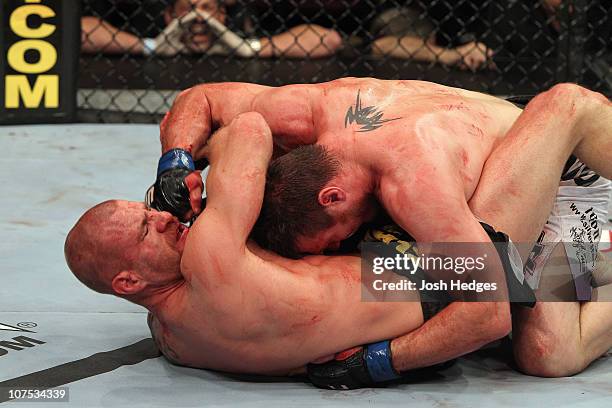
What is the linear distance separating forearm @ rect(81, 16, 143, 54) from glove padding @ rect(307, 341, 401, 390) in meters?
2.75

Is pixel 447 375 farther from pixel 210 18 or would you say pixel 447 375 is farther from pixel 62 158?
pixel 210 18

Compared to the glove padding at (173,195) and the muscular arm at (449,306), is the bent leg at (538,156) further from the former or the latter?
the glove padding at (173,195)

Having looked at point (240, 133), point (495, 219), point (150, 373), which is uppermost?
point (240, 133)

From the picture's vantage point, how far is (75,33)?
153 inches

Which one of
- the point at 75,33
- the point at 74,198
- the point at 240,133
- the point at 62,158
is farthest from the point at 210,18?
the point at 240,133

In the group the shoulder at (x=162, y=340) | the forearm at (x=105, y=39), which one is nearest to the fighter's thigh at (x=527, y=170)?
the shoulder at (x=162, y=340)

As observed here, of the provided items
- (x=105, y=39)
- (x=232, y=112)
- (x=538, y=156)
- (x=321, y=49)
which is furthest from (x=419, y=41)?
(x=538, y=156)

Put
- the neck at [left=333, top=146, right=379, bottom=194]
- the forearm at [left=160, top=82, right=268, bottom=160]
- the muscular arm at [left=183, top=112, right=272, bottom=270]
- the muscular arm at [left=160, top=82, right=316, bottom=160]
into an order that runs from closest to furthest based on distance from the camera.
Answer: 1. the muscular arm at [left=183, top=112, right=272, bottom=270]
2. the neck at [left=333, top=146, right=379, bottom=194]
3. the muscular arm at [left=160, top=82, right=316, bottom=160]
4. the forearm at [left=160, top=82, right=268, bottom=160]

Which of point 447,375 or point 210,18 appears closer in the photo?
point 447,375

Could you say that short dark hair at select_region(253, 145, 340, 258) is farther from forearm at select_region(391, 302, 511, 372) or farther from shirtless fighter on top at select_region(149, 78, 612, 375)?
forearm at select_region(391, 302, 511, 372)

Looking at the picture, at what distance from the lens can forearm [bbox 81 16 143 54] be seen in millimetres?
4273

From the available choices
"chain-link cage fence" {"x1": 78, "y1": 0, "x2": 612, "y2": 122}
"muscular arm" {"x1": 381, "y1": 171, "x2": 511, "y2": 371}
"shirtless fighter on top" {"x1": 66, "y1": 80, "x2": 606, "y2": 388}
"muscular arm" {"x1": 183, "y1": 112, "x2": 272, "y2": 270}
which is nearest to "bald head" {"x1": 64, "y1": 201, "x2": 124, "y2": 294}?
"shirtless fighter on top" {"x1": 66, "y1": 80, "x2": 606, "y2": 388}

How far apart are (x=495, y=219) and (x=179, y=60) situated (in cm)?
263

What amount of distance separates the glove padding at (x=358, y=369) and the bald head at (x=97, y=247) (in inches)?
16.5
